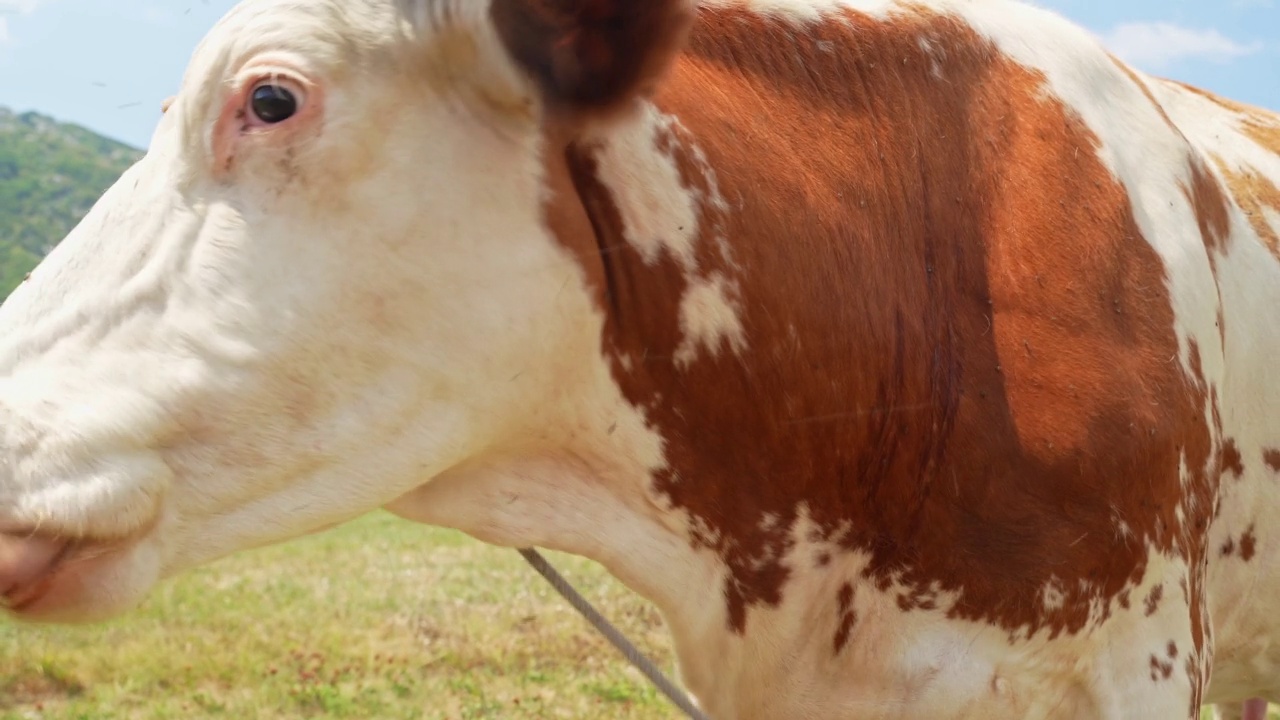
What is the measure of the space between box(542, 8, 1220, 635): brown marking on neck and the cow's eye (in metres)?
0.62

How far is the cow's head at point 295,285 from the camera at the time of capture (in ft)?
6.73

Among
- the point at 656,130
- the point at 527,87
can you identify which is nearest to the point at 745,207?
the point at 656,130

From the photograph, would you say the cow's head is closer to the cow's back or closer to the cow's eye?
the cow's eye

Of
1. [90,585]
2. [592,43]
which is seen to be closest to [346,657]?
[90,585]

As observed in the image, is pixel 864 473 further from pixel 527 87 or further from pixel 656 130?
pixel 527 87

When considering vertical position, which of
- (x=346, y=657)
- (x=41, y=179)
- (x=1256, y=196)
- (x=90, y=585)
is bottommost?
(x=41, y=179)

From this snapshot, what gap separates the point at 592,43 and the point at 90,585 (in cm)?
127

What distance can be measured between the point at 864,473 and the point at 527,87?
→ 1.05 metres

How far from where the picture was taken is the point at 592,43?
2.17 m

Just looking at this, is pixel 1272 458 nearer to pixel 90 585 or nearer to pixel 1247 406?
pixel 1247 406

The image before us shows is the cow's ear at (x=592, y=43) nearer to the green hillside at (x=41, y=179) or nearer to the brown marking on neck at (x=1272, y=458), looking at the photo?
the brown marking on neck at (x=1272, y=458)

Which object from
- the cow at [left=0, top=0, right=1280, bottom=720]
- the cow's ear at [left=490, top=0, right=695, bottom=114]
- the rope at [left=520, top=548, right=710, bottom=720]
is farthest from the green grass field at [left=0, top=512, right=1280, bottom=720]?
the cow's ear at [left=490, top=0, right=695, bottom=114]

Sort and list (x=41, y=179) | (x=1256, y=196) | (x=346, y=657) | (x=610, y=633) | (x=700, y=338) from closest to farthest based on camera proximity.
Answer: (x=700, y=338) < (x=610, y=633) < (x=1256, y=196) < (x=346, y=657) < (x=41, y=179)

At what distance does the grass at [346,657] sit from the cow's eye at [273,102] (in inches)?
149
